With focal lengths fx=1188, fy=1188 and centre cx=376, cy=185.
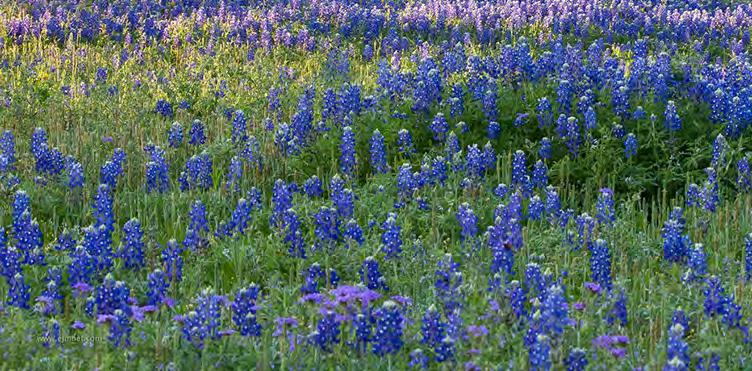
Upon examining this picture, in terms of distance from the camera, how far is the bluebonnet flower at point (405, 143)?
6832mm

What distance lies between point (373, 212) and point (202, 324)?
2155 millimetres

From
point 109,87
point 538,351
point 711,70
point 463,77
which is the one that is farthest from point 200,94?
point 538,351

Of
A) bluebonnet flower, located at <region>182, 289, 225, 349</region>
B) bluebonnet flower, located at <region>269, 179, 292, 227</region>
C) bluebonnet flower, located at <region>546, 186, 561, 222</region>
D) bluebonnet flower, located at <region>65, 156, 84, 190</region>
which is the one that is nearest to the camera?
bluebonnet flower, located at <region>182, 289, 225, 349</region>

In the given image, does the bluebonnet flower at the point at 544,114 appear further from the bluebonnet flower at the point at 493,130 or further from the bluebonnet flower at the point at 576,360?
the bluebonnet flower at the point at 576,360

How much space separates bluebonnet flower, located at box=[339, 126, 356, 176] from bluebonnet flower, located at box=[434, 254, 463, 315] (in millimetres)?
2031

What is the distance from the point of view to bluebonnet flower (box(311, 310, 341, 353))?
392 centimetres

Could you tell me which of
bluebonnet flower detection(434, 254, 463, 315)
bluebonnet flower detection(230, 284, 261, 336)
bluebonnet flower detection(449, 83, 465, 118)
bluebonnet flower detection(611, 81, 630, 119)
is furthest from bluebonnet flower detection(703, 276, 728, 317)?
bluebonnet flower detection(449, 83, 465, 118)

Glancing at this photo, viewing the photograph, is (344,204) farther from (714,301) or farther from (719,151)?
(719,151)

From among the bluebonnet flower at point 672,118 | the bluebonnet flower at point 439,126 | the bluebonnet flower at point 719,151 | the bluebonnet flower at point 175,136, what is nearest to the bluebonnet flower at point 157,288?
the bluebonnet flower at point 439,126

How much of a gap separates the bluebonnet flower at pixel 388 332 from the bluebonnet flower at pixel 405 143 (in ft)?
9.83

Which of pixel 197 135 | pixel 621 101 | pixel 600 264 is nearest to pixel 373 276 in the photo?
pixel 600 264

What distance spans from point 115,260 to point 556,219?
6.81 feet

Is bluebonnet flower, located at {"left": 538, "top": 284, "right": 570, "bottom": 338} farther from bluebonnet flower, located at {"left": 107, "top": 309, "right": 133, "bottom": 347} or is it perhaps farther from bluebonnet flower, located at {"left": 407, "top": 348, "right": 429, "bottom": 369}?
bluebonnet flower, located at {"left": 107, "top": 309, "right": 133, "bottom": 347}

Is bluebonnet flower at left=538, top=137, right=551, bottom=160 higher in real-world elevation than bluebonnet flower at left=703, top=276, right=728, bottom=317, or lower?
lower
